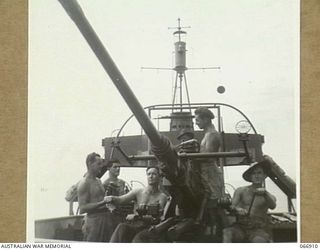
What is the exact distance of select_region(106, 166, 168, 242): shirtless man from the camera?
118cm

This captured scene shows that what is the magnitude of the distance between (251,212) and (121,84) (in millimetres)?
346

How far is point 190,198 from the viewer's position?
1.18 metres

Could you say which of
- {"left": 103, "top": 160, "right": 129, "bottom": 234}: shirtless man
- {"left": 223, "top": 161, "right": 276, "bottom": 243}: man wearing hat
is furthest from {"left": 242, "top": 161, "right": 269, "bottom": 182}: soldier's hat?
{"left": 103, "top": 160, "right": 129, "bottom": 234}: shirtless man

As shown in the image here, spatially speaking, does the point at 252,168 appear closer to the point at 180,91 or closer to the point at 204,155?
the point at 204,155

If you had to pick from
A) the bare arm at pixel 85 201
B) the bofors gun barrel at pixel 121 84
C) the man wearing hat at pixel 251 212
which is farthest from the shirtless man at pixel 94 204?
the man wearing hat at pixel 251 212

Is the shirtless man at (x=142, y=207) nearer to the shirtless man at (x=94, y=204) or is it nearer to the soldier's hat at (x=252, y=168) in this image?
the shirtless man at (x=94, y=204)

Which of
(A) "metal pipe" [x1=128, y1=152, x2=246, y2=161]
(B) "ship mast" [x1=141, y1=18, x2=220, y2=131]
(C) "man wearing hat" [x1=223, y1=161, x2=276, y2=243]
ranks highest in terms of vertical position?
(B) "ship mast" [x1=141, y1=18, x2=220, y2=131]

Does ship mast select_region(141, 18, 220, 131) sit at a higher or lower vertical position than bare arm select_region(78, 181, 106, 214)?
higher

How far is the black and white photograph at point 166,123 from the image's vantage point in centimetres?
117

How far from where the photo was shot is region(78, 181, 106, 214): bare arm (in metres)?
1.18

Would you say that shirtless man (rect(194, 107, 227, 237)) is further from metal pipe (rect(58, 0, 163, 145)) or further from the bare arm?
the bare arm

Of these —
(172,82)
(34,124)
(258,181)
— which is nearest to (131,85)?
(172,82)
